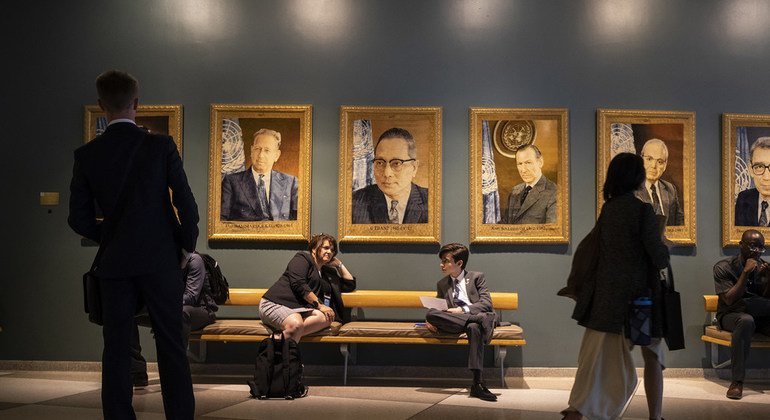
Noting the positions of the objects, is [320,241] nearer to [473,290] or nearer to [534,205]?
[473,290]

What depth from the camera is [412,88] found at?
8805 millimetres

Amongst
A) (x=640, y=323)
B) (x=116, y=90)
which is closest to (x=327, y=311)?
(x=640, y=323)

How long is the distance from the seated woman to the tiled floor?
60 cm

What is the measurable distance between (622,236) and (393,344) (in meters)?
4.02

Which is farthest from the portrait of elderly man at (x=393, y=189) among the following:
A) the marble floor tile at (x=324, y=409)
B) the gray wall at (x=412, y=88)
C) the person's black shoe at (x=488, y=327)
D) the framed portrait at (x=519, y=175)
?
the marble floor tile at (x=324, y=409)

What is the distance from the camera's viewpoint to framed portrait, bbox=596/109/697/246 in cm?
868

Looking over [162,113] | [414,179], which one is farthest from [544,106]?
[162,113]

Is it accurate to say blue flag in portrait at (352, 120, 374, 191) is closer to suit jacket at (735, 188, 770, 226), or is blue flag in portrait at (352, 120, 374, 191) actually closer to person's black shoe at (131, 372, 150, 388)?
person's black shoe at (131, 372, 150, 388)

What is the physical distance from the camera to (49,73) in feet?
29.5

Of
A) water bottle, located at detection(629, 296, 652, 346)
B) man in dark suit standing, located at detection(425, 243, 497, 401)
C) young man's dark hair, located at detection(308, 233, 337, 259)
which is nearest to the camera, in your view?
water bottle, located at detection(629, 296, 652, 346)

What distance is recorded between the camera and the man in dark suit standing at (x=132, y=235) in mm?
4016

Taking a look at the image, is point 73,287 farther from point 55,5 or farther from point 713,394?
point 713,394

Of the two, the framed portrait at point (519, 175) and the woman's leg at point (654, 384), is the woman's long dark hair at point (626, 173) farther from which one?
the framed portrait at point (519, 175)

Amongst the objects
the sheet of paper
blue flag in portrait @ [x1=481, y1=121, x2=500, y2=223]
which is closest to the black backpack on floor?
the sheet of paper
